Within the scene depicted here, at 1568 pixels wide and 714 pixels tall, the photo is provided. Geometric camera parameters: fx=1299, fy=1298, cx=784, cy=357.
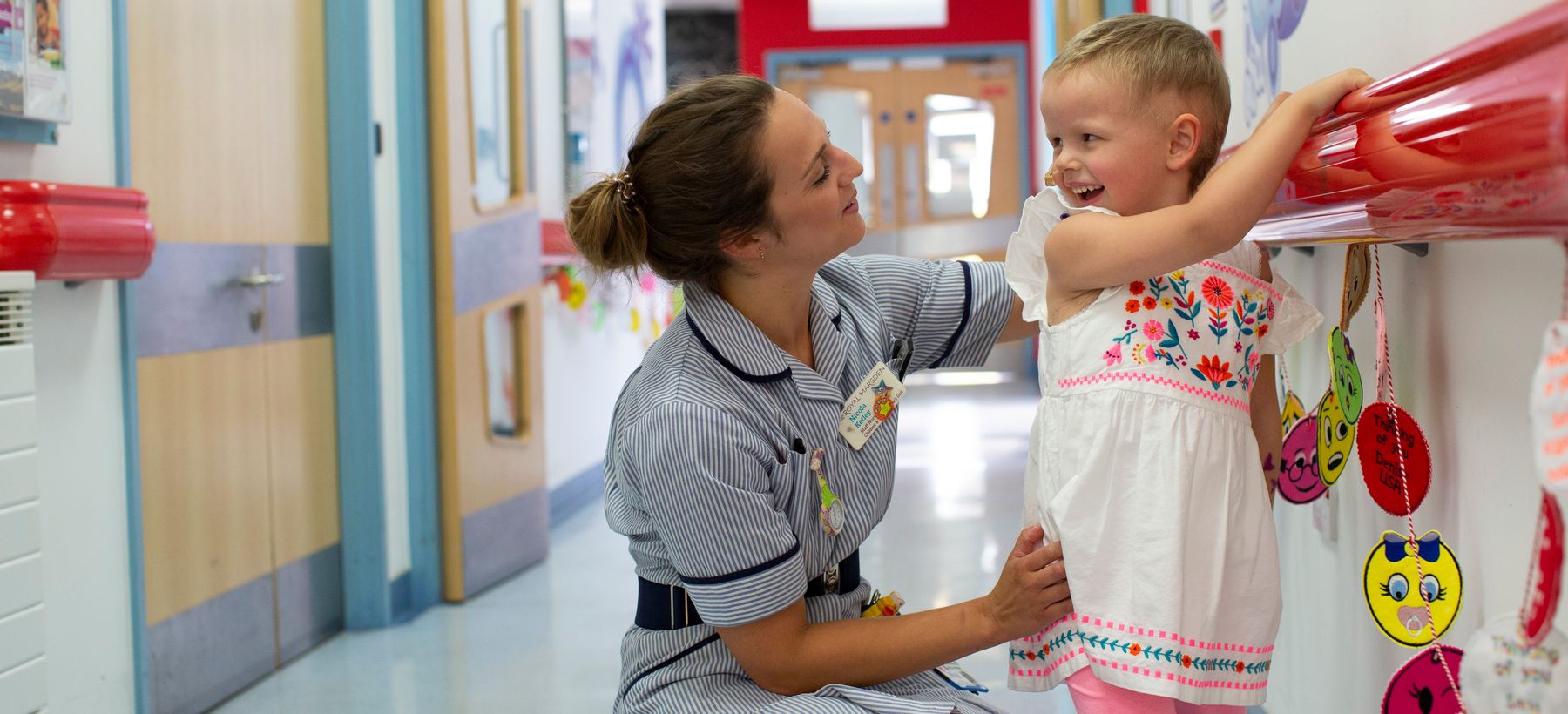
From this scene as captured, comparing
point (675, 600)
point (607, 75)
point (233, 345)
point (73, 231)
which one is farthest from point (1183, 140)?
point (607, 75)

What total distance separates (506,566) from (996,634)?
2935 millimetres

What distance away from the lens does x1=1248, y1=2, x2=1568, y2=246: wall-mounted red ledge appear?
2.25 ft

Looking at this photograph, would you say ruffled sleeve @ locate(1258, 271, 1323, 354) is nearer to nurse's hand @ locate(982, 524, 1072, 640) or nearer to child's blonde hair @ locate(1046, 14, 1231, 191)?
child's blonde hair @ locate(1046, 14, 1231, 191)

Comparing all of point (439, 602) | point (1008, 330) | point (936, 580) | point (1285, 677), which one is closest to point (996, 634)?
point (1008, 330)

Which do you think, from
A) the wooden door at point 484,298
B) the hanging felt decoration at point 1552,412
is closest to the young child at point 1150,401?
the hanging felt decoration at point 1552,412

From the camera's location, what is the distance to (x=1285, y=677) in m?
2.12

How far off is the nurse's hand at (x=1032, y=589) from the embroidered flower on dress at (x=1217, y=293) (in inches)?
11.2

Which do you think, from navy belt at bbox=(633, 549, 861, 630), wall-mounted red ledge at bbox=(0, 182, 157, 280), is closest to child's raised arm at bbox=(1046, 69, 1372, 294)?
navy belt at bbox=(633, 549, 861, 630)

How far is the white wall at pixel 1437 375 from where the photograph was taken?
107cm

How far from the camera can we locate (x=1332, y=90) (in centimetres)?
110

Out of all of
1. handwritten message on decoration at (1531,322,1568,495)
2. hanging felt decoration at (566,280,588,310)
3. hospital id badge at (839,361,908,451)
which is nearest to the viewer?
handwritten message on decoration at (1531,322,1568,495)

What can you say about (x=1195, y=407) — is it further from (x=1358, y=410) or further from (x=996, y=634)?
(x=996, y=634)

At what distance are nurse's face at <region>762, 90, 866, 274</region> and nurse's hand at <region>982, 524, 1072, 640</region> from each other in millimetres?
459

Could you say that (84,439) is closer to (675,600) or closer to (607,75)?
(675,600)
